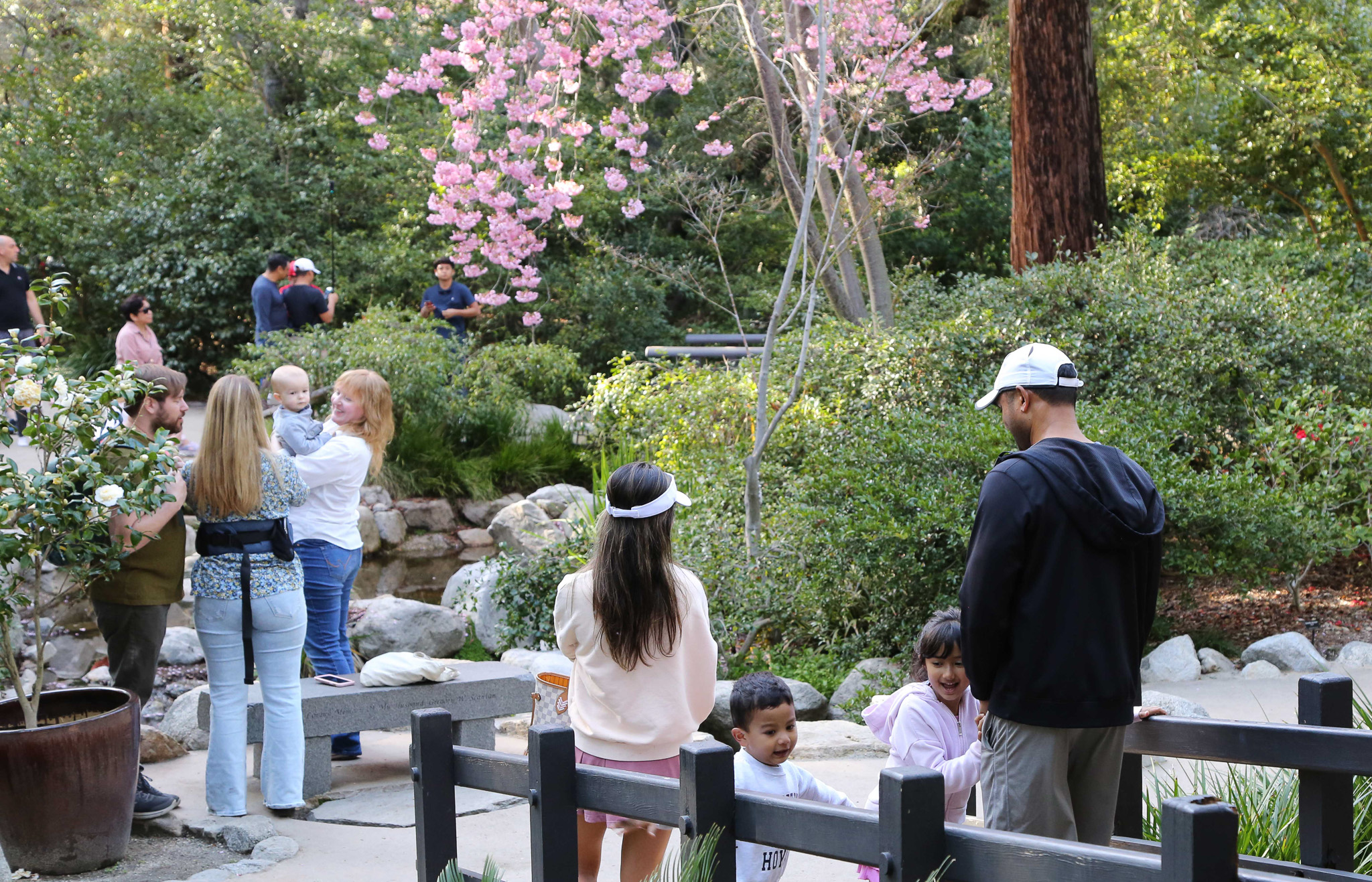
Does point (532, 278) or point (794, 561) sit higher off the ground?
point (532, 278)

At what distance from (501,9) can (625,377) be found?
4.22 meters

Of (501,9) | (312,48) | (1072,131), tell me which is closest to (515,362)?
(501,9)

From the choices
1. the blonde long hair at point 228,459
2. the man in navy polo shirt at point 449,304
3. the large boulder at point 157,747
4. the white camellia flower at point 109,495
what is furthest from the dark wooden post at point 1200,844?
the man in navy polo shirt at point 449,304

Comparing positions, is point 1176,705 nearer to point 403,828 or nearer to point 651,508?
point 651,508

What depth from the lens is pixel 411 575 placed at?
10.5 metres

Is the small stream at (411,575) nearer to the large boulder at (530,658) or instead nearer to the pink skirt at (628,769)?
the large boulder at (530,658)

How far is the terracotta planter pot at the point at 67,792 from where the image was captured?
13.0ft

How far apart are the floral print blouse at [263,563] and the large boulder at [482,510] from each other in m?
6.73

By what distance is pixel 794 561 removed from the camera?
701cm

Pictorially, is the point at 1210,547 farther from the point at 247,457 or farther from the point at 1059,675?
the point at 247,457

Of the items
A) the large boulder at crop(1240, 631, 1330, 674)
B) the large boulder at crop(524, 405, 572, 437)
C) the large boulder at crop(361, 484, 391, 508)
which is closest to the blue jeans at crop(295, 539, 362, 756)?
the large boulder at crop(1240, 631, 1330, 674)

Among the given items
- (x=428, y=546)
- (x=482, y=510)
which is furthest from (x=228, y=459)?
(x=482, y=510)

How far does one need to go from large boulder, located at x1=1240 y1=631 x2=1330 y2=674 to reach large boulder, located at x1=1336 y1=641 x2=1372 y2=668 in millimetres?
94

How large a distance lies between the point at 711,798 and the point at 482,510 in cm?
931
